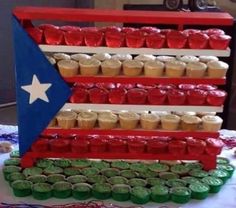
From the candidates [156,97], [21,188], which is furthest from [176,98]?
[21,188]

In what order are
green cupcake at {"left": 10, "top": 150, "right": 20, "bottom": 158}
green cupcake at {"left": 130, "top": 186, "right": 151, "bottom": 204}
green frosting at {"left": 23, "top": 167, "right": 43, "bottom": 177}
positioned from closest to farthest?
green cupcake at {"left": 130, "top": 186, "right": 151, "bottom": 204} < green frosting at {"left": 23, "top": 167, "right": 43, "bottom": 177} < green cupcake at {"left": 10, "top": 150, "right": 20, "bottom": 158}

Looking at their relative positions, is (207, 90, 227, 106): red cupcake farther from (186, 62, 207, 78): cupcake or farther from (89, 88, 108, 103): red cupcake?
(89, 88, 108, 103): red cupcake

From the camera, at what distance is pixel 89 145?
55.9 inches

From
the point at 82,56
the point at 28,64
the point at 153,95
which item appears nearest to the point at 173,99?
the point at 153,95

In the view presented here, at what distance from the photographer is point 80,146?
141 centimetres

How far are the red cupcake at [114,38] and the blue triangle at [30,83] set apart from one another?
166mm

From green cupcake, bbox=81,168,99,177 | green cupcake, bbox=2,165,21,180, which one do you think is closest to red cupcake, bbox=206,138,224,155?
green cupcake, bbox=81,168,99,177

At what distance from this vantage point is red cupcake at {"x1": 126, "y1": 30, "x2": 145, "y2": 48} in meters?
1.32

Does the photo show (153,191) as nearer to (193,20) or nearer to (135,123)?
(135,123)

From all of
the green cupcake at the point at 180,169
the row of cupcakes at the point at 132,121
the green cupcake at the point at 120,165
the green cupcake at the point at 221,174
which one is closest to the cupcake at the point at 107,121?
the row of cupcakes at the point at 132,121

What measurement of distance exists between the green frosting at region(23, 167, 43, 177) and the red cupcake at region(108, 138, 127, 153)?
21cm

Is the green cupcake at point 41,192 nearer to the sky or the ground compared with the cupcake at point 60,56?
nearer to the ground

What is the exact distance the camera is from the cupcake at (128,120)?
4.55 feet

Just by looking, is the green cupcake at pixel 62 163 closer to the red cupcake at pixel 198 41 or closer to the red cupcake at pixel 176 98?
the red cupcake at pixel 176 98
